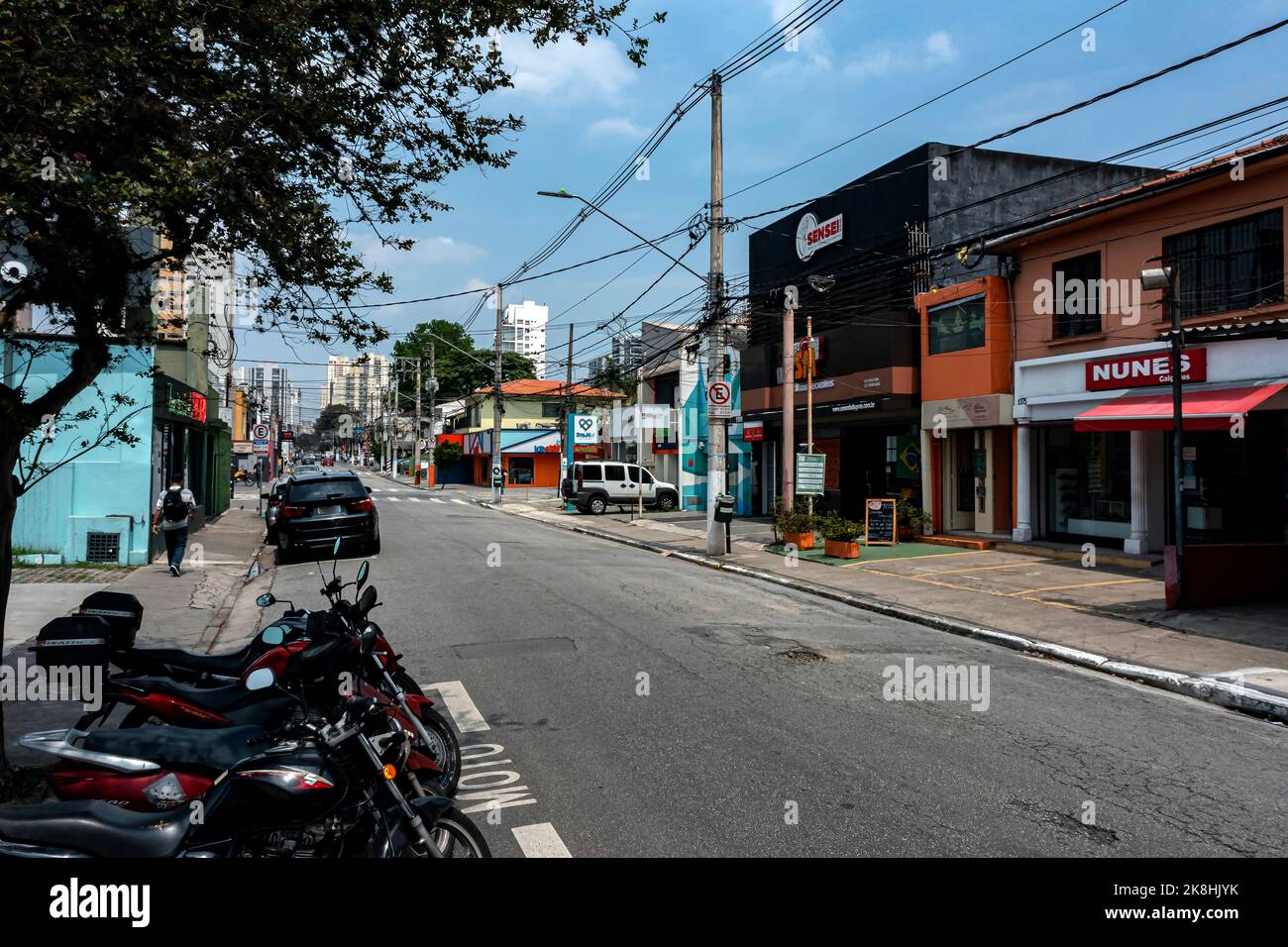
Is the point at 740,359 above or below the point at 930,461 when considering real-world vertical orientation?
above

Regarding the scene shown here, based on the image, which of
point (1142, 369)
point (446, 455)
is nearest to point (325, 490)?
point (1142, 369)

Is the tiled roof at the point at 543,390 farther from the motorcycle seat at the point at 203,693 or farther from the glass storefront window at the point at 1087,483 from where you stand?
the motorcycle seat at the point at 203,693

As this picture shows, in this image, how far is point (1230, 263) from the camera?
14.7m

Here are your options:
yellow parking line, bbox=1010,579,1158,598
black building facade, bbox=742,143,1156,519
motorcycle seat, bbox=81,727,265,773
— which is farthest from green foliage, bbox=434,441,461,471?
motorcycle seat, bbox=81,727,265,773

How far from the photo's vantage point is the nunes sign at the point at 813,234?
26.4 m

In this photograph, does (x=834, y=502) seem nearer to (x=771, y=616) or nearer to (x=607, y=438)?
(x=771, y=616)

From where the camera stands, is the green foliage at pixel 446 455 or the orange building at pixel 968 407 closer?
the orange building at pixel 968 407

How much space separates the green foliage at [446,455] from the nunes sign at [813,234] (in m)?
49.2

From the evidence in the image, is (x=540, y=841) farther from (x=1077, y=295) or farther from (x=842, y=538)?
(x=1077, y=295)

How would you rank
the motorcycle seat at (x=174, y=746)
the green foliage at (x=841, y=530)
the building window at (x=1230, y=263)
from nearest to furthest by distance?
the motorcycle seat at (x=174, y=746) < the building window at (x=1230, y=263) < the green foliage at (x=841, y=530)

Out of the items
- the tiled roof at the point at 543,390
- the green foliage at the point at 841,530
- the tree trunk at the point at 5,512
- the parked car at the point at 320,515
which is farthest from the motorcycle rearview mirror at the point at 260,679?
the tiled roof at the point at 543,390
